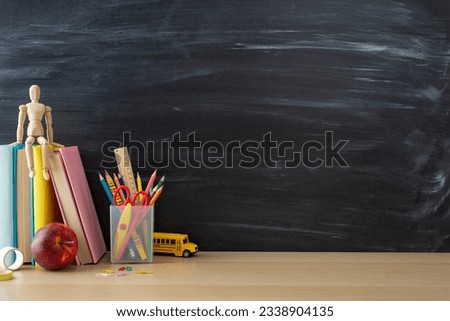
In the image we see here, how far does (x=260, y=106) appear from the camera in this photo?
4.83 ft

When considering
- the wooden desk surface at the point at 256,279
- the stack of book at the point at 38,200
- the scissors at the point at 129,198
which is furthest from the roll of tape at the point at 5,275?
the scissors at the point at 129,198

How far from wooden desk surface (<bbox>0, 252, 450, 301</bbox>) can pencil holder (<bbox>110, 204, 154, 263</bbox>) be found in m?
0.03

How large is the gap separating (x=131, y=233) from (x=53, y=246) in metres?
0.17

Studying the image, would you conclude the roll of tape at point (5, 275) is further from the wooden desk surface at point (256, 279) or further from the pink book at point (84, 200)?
the pink book at point (84, 200)

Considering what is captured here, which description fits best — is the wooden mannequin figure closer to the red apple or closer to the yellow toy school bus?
the red apple

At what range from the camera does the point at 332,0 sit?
4.80 ft

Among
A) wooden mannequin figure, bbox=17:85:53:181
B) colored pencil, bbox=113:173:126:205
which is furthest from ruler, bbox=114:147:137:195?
wooden mannequin figure, bbox=17:85:53:181

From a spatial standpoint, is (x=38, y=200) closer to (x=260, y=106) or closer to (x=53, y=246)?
(x=53, y=246)

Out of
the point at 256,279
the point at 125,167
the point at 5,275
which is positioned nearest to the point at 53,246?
the point at 5,275

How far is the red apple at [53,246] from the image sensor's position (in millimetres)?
1246

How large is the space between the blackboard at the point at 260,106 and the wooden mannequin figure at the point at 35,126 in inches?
4.3

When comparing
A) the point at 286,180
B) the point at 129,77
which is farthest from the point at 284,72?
the point at 129,77

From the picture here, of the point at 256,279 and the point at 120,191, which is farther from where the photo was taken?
the point at 120,191
